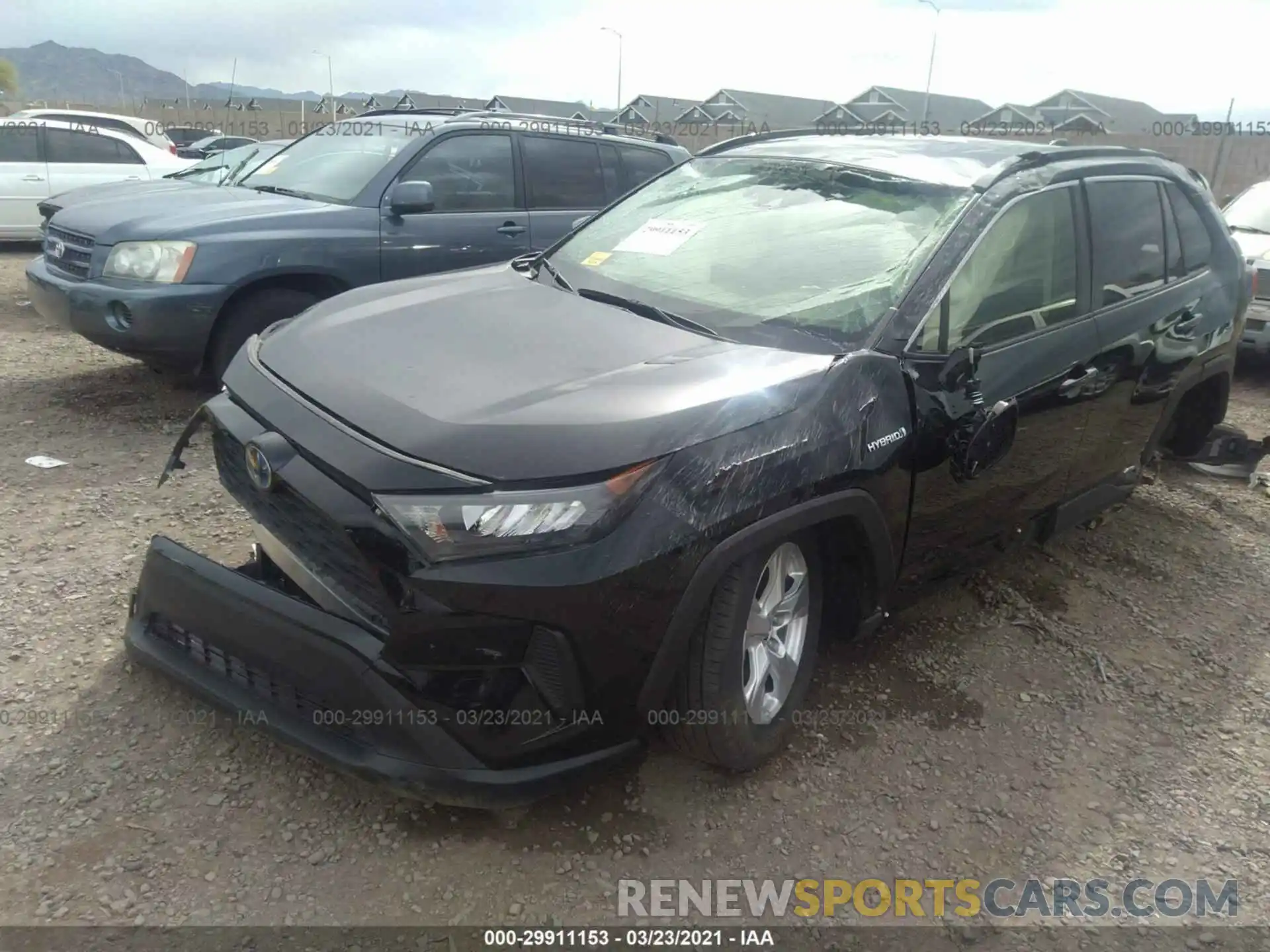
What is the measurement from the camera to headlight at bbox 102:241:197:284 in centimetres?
498

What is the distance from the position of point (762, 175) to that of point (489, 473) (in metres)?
2.10

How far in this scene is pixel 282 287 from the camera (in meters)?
5.34

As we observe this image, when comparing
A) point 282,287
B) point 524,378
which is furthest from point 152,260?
point 524,378

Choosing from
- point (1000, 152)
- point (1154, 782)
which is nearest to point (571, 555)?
point (1154, 782)

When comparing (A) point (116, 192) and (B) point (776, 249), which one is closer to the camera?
(B) point (776, 249)

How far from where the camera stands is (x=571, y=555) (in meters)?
2.12

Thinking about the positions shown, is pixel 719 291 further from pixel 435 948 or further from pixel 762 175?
pixel 435 948

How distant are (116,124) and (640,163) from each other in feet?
33.2

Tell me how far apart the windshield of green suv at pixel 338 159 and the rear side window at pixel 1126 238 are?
401cm

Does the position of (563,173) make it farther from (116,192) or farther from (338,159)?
(116,192)

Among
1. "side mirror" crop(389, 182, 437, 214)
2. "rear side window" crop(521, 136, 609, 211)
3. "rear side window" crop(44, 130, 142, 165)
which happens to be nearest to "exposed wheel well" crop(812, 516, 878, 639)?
"side mirror" crop(389, 182, 437, 214)

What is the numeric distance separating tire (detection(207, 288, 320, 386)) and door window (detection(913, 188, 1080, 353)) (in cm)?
366

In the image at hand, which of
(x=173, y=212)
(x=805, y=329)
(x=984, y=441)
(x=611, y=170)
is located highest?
(x=611, y=170)
